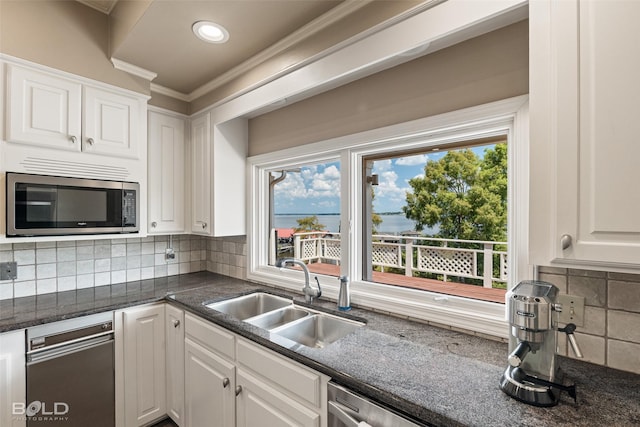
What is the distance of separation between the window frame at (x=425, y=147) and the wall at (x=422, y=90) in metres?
0.06

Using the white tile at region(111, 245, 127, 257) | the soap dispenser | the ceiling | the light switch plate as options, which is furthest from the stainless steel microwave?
the light switch plate

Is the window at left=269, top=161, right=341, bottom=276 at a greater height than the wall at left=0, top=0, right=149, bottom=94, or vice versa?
the wall at left=0, top=0, right=149, bottom=94

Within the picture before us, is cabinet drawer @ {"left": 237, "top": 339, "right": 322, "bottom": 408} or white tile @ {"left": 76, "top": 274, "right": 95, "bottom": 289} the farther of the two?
white tile @ {"left": 76, "top": 274, "right": 95, "bottom": 289}

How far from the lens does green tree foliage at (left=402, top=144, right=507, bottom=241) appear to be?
147cm

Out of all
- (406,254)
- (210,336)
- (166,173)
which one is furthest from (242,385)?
(166,173)

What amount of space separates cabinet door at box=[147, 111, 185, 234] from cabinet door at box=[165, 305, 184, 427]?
732 millimetres

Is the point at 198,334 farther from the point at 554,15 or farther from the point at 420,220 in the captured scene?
the point at 554,15

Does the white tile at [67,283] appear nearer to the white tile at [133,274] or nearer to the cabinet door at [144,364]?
the white tile at [133,274]

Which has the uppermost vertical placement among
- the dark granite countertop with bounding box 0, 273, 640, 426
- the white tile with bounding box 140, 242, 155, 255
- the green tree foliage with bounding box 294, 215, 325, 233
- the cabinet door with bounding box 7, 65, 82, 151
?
the cabinet door with bounding box 7, 65, 82, 151

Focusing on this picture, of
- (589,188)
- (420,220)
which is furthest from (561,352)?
(420,220)

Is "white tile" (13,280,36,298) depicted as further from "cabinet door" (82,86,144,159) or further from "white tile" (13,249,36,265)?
"cabinet door" (82,86,144,159)

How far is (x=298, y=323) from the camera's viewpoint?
1.63 metres

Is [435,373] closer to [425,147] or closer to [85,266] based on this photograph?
[425,147]

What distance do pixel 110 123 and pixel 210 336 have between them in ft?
5.13
